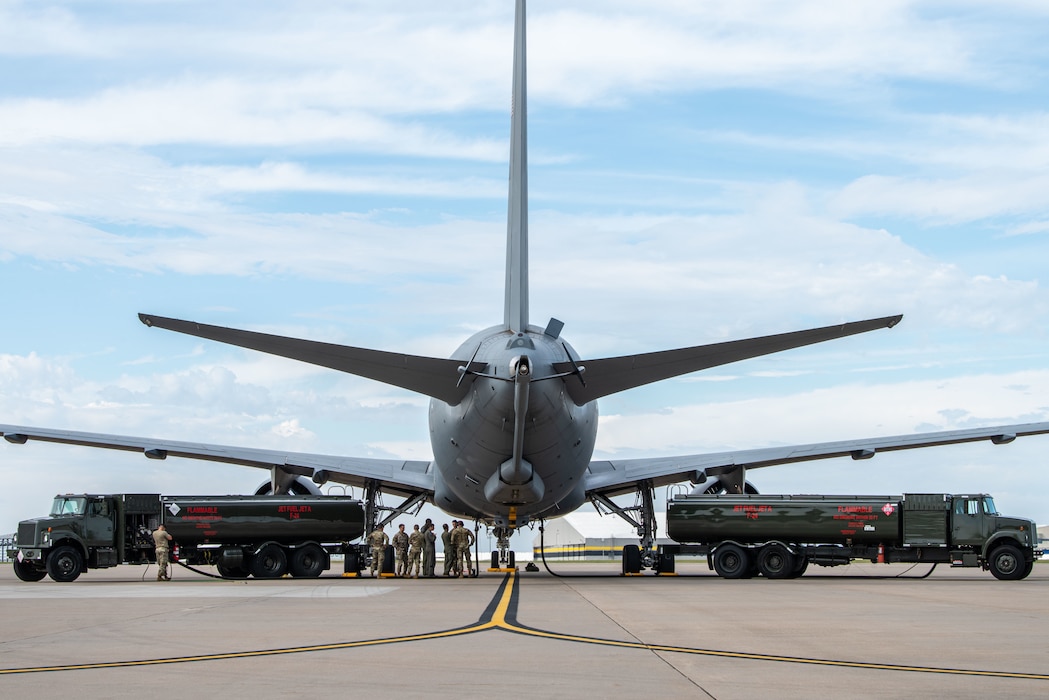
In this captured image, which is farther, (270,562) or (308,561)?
(308,561)

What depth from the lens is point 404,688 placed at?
963cm

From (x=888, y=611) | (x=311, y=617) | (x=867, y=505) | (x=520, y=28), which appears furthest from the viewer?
(x=867, y=505)

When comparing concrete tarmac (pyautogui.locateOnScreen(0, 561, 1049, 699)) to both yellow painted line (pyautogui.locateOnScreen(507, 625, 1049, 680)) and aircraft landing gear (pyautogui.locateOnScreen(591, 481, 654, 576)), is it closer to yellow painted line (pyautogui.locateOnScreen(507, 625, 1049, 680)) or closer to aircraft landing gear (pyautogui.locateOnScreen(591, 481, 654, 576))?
yellow painted line (pyautogui.locateOnScreen(507, 625, 1049, 680))

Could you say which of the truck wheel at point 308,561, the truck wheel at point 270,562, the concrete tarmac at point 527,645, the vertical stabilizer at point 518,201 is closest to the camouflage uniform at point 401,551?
the truck wheel at point 308,561

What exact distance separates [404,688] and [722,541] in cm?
2470

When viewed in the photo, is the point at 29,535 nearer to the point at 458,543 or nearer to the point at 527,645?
the point at 458,543

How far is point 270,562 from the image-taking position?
113ft

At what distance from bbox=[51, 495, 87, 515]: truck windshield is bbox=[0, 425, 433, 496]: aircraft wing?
9.74 ft

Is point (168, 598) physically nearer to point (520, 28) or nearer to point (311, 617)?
point (311, 617)

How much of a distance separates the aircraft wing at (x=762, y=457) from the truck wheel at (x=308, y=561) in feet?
29.3

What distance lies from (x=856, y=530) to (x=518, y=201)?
44.3 feet

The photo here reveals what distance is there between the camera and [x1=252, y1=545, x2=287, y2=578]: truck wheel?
34.2 m

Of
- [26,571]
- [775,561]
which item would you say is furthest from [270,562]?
[775,561]

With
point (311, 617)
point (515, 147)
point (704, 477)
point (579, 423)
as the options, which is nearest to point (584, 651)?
point (311, 617)
